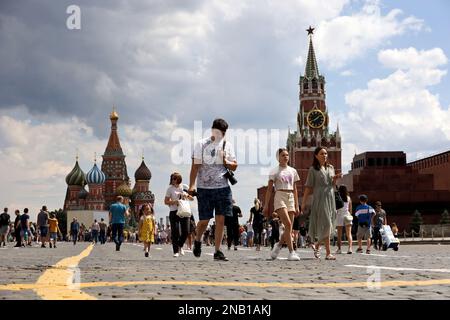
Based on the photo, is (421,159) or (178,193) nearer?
(178,193)

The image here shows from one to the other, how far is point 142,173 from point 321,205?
147 m

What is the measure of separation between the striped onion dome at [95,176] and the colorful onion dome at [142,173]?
8.80 m

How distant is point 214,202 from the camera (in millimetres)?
10461

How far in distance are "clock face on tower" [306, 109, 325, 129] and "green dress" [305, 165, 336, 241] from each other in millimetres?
119325

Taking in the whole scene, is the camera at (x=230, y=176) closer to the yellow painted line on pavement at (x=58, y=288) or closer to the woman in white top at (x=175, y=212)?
the woman in white top at (x=175, y=212)

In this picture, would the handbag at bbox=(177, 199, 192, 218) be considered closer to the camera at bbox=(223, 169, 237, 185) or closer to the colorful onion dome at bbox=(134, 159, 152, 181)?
the camera at bbox=(223, 169, 237, 185)

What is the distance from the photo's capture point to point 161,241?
173 ft

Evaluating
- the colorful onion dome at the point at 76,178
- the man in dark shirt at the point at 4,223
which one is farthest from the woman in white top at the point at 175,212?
the colorful onion dome at the point at 76,178

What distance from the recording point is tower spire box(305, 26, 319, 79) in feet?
442

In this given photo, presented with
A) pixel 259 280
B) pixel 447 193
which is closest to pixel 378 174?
pixel 447 193

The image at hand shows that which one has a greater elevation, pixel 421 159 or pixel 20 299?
pixel 421 159

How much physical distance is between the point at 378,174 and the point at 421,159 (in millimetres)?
32938
